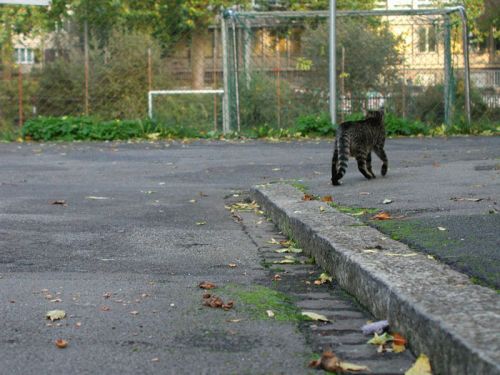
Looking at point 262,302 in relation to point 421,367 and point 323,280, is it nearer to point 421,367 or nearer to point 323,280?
point 323,280

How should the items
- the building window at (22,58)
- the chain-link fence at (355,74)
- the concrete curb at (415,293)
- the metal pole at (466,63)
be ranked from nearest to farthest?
the concrete curb at (415,293) < the metal pole at (466,63) < the chain-link fence at (355,74) < the building window at (22,58)

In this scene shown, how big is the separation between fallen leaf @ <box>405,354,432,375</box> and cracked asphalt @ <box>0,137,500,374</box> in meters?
0.41

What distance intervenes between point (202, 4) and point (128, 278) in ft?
111

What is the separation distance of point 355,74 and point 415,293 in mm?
18340

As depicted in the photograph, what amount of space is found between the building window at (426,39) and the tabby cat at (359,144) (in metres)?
11.4

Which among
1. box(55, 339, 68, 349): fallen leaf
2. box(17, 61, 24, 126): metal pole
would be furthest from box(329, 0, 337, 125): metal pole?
box(55, 339, 68, 349): fallen leaf

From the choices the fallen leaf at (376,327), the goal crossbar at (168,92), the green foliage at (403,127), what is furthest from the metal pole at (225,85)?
the fallen leaf at (376,327)

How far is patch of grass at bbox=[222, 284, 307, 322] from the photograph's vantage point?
475 cm

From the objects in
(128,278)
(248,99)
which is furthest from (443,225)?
(248,99)

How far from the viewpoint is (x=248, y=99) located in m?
22.1

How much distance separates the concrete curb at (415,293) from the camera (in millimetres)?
3389

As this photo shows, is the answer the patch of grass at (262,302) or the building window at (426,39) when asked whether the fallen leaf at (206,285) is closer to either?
the patch of grass at (262,302)

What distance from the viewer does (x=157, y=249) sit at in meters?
7.07

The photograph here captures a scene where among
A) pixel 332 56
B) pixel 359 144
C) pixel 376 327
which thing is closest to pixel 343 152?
pixel 359 144
